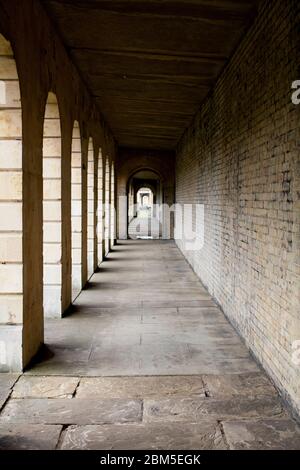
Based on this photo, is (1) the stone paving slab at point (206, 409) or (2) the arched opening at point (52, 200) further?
(2) the arched opening at point (52, 200)

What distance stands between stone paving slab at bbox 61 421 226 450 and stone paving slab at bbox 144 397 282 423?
123 millimetres

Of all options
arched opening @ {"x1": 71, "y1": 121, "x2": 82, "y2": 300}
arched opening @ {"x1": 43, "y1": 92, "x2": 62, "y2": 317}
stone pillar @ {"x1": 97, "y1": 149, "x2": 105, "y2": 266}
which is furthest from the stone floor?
stone pillar @ {"x1": 97, "y1": 149, "x2": 105, "y2": 266}

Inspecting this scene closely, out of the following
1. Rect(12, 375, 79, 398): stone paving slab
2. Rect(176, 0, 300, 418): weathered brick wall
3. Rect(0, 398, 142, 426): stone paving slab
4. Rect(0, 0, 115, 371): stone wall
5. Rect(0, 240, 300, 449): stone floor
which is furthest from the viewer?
Rect(0, 0, 115, 371): stone wall

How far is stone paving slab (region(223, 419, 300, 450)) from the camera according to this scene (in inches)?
124

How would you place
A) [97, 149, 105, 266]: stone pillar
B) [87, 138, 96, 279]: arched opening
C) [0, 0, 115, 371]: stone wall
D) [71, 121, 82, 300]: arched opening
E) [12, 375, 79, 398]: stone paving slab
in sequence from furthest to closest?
[97, 149, 105, 266]: stone pillar < [87, 138, 96, 279]: arched opening < [71, 121, 82, 300]: arched opening < [0, 0, 115, 371]: stone wall < [12, 375, 79, 398]: stone paving slab

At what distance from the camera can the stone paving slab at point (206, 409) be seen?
3564 mm

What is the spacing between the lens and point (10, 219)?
14.1 ft

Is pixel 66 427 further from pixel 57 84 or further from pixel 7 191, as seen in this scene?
pixel 57 84

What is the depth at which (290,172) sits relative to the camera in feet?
12.5

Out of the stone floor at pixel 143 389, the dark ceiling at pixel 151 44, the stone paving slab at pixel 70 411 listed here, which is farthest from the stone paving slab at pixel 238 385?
the dark ceiling at pixel 151 44

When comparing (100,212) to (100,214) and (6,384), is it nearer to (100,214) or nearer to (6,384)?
(100,214)

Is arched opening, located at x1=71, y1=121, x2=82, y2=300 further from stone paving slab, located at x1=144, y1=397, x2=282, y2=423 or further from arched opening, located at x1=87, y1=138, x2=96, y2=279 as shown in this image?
stone paving slab, located at x1=144, y1=397, x2=282, y2=423

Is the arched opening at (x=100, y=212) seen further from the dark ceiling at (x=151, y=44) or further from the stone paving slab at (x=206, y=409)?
the stone paving slab at (x=206, y=409)

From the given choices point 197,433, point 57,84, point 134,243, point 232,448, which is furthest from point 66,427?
point 134,243
